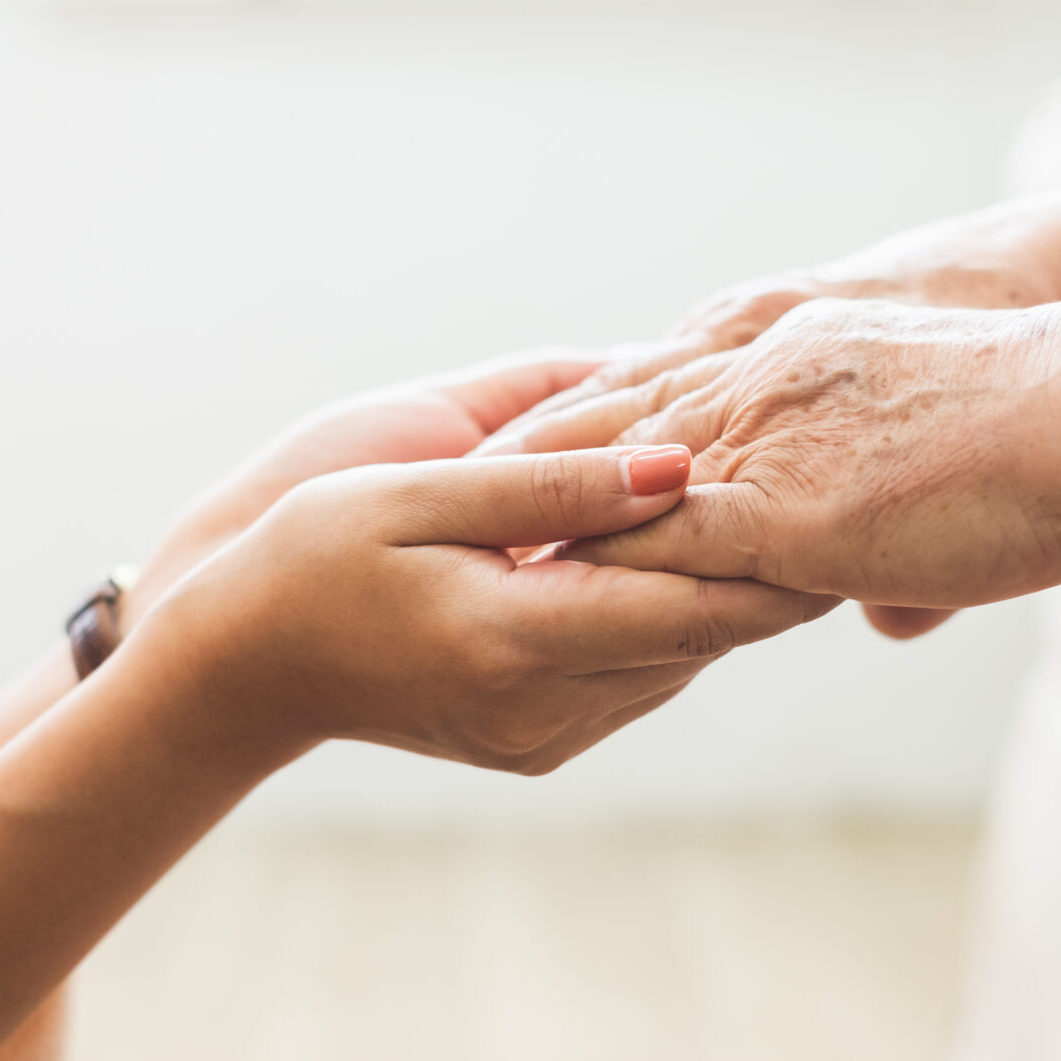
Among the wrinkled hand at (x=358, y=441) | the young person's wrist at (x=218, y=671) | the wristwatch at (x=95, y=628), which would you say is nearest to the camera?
the young person's wrist at (x=218, y=671)

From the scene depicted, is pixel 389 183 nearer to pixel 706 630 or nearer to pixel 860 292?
pixel 860 292

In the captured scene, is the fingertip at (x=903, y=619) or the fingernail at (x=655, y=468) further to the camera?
the fingertip at (x=903, y=619)

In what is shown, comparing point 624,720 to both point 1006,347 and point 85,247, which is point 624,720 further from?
point 85,247

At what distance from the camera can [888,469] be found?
0.67m

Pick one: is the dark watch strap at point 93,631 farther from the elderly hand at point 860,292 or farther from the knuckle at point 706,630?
the knuckle at point 706,630

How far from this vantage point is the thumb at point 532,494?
72 centimetres

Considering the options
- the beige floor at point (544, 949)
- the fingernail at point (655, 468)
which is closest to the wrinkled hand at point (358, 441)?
the fingernail at point (655, 468)

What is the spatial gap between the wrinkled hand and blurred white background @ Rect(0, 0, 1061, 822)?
126 centimetres

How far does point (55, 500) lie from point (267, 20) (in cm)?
113

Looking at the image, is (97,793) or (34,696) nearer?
(97,793)

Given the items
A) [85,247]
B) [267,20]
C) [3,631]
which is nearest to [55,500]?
[3,631]

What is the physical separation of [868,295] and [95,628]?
2.48ft

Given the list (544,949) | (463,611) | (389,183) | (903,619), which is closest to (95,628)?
(463,611)

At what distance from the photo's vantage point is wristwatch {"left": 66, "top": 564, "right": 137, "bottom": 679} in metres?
0.98
